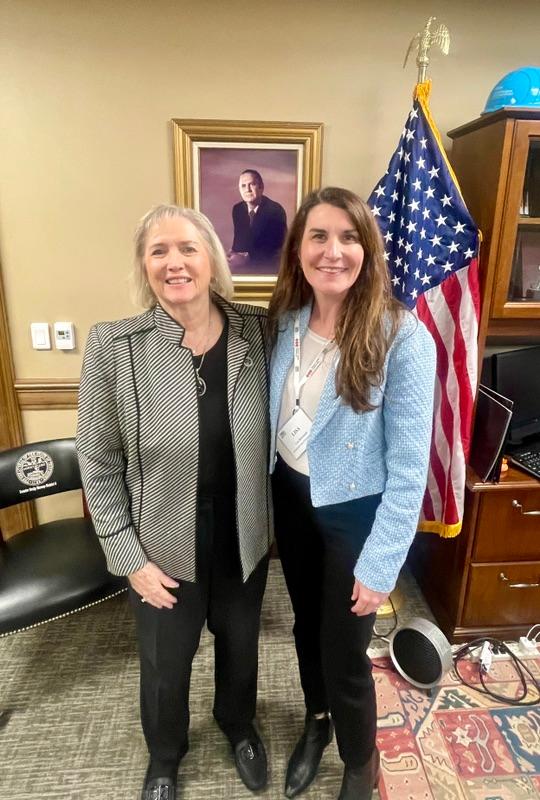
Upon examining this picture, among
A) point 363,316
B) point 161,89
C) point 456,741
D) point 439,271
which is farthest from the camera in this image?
point 161,89

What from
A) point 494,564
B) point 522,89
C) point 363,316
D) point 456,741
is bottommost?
point 456,741

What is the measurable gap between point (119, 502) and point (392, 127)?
1.68m

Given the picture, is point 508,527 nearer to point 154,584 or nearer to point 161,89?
point 154,584

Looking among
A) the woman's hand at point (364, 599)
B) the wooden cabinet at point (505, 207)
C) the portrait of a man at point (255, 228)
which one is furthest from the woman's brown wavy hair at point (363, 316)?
the portrait of a man at point (255, 228)

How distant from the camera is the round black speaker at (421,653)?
67.6 inches

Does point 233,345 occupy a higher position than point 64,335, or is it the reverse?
point 233,345

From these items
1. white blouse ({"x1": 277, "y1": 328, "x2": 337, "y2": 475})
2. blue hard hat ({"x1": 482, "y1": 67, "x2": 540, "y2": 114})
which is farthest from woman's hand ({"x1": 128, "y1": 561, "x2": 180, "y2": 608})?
blue hard hat ({"x1": 482, "y1": 67, "x2": 540, "y2": 114})

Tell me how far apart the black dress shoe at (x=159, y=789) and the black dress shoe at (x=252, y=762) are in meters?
0.19

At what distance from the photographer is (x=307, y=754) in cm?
149

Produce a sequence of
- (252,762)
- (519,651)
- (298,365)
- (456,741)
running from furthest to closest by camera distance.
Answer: (519,651) → (456,741) → (252,762) → (298,365)

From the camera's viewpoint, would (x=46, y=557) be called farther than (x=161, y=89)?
No

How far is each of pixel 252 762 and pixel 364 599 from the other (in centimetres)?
72

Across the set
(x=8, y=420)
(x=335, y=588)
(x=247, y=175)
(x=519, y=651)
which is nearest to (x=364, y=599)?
(x=335, y=588)

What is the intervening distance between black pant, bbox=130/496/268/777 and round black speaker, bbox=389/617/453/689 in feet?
2.00
